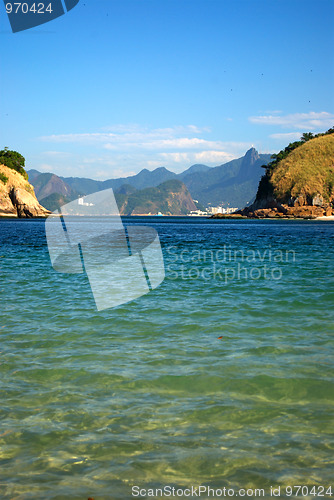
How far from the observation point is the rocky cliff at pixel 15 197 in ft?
458

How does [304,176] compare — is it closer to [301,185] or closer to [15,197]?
[301,185]

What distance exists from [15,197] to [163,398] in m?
148

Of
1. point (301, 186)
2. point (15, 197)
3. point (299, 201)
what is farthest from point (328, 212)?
point (15, 197)

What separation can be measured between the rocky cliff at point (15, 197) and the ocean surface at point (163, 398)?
139 meters

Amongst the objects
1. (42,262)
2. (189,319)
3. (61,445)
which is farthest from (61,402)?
(42,262)

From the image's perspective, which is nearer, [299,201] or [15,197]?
[15,197]

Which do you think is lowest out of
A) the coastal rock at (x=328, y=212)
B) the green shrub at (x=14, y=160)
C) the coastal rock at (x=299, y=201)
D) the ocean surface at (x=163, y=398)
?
the ocean surface at (x=163, y=398)

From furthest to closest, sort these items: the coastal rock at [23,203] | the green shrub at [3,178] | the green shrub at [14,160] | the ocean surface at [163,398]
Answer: the green shrub at [14,160]
the coastal rock at [23,203]
the green shrub at [3,178]
the ocean surface at [163,398]

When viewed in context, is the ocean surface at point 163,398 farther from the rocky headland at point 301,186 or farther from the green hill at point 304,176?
the green hill at point 304,176

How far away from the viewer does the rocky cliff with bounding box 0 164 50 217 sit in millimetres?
139500

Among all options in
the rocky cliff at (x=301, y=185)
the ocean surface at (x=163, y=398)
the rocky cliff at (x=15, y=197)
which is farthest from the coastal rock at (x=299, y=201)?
the ocean surface at (x=163, y=398)

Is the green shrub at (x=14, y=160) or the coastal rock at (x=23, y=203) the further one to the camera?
the green shrub at (x=14, y=160)

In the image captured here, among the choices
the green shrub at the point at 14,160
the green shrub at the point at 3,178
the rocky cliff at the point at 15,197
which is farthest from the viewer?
the green shrub at the point at 14,160

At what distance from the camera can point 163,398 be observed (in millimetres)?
5699
